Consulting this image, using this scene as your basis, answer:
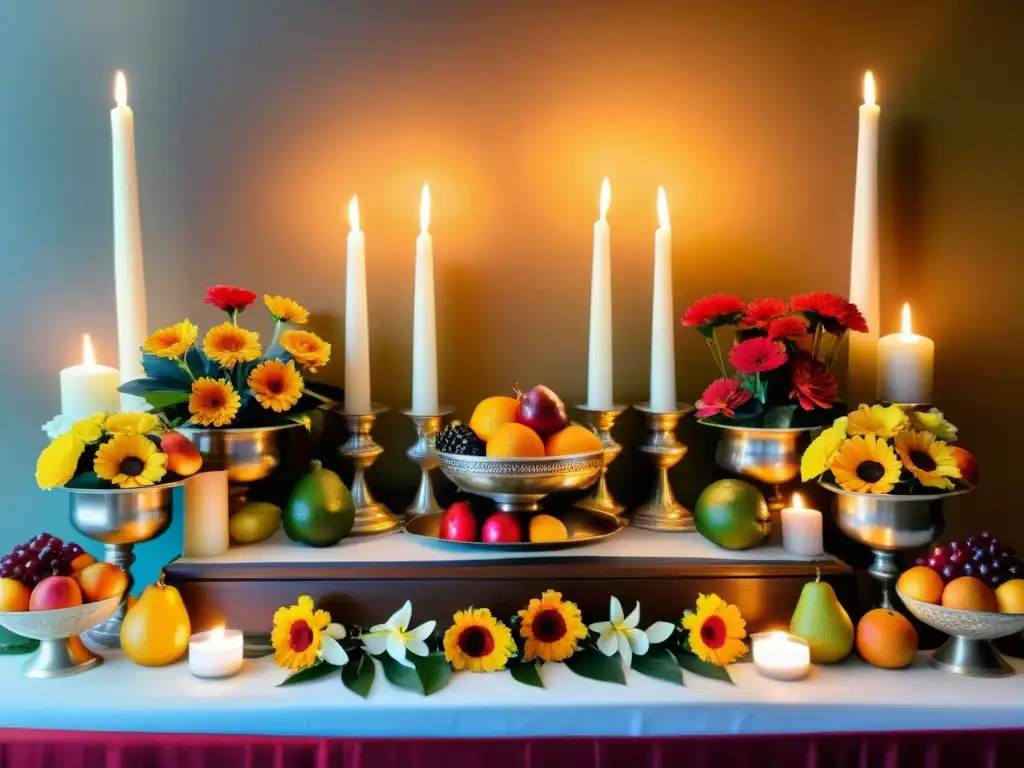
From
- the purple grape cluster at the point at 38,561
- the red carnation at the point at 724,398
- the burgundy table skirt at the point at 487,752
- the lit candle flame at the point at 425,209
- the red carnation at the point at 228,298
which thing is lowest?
the burgundy table skirt at the point at 487,752

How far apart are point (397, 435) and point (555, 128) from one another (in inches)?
19.4

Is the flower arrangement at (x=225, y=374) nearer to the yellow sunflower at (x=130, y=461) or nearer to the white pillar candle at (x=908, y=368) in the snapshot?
the yellow sunflower at (x=130, y=461)

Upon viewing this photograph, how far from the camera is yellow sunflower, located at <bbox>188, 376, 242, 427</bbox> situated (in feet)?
2.97

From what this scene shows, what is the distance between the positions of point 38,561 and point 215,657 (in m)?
0.21

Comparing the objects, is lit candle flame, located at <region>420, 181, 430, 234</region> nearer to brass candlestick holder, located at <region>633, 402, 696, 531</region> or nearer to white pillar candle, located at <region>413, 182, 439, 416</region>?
white pillar candle, located at <region>413, 182, 439, 416</region>

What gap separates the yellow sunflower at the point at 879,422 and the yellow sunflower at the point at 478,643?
44 cm

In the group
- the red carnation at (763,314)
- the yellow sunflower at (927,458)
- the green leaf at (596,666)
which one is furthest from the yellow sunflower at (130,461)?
the yellow sunflower at (927,458)

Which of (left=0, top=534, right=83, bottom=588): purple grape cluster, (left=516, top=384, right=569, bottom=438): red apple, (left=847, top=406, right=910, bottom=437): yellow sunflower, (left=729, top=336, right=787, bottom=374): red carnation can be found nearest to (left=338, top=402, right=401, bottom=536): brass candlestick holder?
(left=516, top=384, right=569, bottom=438): red apple

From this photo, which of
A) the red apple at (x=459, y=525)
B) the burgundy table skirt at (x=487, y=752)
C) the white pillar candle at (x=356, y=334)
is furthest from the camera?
the white pillar candle at (x=356, y=334)

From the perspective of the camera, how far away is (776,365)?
35.6 inches

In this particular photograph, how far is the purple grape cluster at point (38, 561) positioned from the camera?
80cm

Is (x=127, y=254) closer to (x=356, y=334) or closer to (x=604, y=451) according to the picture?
(x=356, y=334)

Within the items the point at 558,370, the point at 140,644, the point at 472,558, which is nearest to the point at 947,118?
the point at 558,370

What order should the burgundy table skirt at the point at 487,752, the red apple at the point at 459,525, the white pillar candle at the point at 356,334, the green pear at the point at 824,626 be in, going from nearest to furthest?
the burgundy table skirt at the point at 487,752
the green pear at the point at 824,626
the red apple at the point at 459,525
the white pillar candle at the point at 356,334
